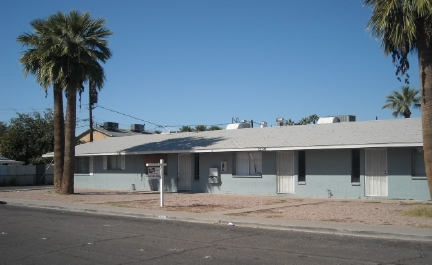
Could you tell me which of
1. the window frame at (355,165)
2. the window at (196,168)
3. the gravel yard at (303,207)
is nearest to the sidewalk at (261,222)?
the gravel yard at (303,207)

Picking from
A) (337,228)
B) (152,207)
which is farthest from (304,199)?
(337,228)

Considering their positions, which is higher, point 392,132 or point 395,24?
point 395,24

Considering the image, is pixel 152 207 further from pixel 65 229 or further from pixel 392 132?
pixel 392 132

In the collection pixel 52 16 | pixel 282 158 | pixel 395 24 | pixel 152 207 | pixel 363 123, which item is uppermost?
pixel 52 16

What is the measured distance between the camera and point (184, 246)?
1176 centimetres

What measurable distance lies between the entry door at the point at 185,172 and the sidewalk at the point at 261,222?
349 inches

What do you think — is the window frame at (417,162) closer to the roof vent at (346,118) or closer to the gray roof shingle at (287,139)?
the gray roof shingle at (287,139)

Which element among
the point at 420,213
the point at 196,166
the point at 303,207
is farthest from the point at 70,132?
the point at 420,213

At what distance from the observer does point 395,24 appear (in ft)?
55.2

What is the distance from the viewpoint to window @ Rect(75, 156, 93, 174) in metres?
38.3

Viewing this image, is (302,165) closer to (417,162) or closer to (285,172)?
(285,172)

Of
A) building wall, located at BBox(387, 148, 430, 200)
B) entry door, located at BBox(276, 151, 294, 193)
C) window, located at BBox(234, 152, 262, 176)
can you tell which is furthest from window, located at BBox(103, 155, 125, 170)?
building wall, located at BBox(387, 148, 430, 200)

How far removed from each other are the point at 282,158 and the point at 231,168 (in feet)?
11.2

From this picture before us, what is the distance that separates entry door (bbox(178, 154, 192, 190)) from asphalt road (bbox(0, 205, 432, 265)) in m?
14.9
